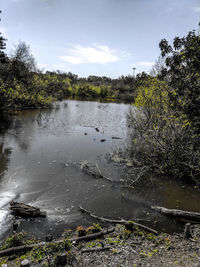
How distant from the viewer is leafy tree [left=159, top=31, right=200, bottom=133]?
683cm

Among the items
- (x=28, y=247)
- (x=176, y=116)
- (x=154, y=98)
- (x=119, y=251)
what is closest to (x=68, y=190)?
(x=28, y=247)

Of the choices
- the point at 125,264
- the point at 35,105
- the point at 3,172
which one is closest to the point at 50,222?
the point at 125,264

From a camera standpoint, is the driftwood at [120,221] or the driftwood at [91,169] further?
the driftwood at [91,169]

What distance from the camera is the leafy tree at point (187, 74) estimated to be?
683 cm

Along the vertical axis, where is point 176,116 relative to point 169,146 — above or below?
above

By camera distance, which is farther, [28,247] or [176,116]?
[176,116]

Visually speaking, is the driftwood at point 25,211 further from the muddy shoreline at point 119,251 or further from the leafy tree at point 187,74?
the leafy tree at point 187,74

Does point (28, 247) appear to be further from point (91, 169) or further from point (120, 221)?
point (91, 169)

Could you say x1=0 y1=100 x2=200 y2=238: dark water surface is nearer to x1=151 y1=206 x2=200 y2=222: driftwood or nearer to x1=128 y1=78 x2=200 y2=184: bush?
x1=151 y1=206 x2=200 y2=222: driftwood

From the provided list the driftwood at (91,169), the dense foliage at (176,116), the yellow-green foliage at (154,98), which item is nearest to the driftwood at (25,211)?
the driftwood at (91,169)

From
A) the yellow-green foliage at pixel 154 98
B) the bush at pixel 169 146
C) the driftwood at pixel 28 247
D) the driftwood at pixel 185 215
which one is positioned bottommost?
the driftwood at pixel 28 247

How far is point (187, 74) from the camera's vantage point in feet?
24.7

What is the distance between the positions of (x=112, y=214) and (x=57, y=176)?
14.4ft

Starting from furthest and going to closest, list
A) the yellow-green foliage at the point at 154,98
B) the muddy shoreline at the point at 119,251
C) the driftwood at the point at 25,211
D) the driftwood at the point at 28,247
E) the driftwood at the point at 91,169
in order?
1. the yellow-green foliage at the point at 154,98
2. the driftwood at the point at 91,169
3. the driftwood at the point at 25,211
4. the driftwood at the point at 28,247
5. the muddy shoreline at the point at 119,251
